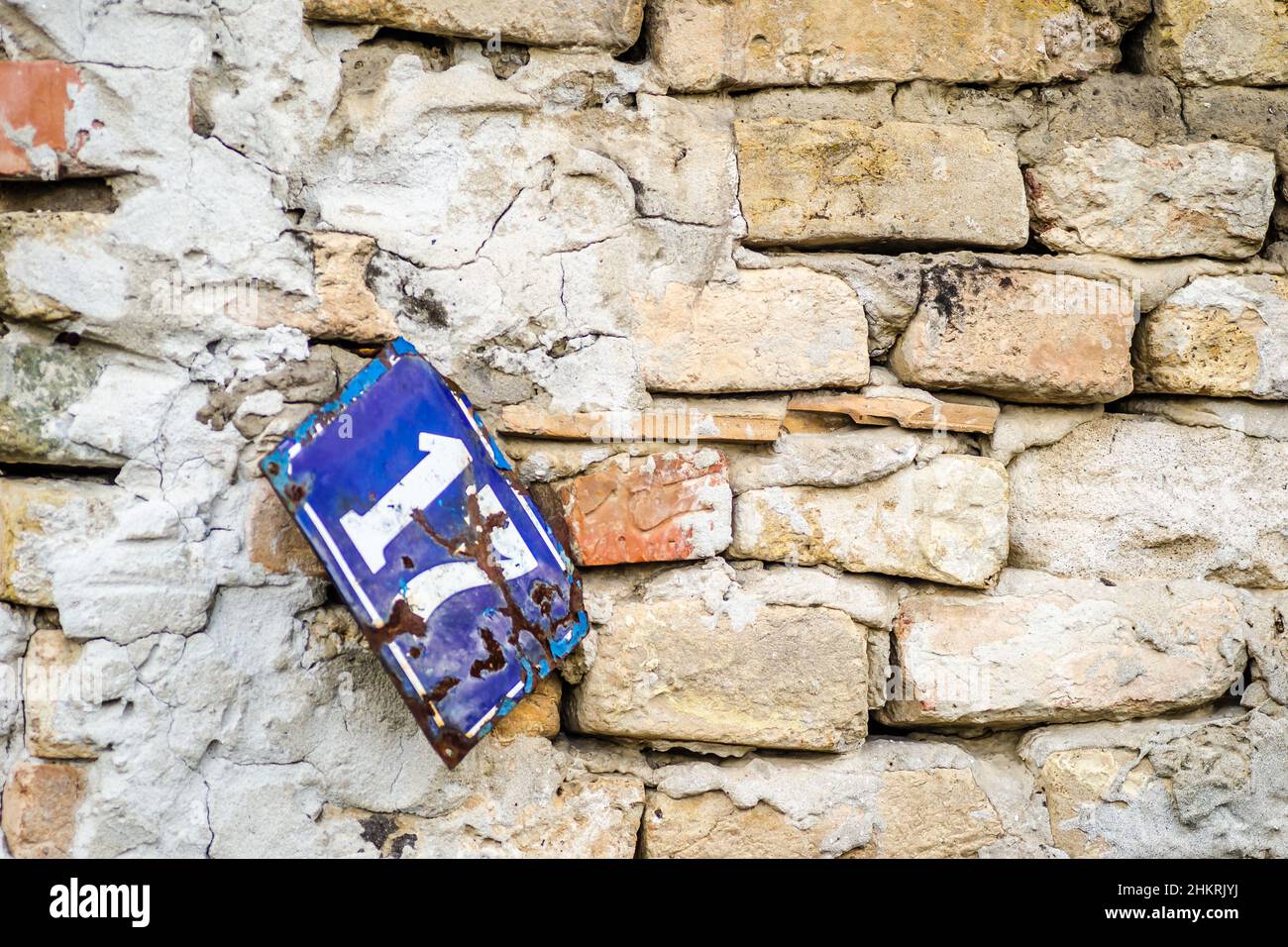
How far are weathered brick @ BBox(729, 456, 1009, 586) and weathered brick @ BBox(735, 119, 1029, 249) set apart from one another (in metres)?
0.35

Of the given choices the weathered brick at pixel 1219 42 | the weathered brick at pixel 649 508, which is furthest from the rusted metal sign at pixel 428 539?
the weathered brick at pixel 1219 42

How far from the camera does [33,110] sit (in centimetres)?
132

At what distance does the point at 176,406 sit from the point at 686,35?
2.86ft

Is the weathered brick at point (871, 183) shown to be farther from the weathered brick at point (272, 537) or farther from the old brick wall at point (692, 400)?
the weathered brick at point (272, 537)

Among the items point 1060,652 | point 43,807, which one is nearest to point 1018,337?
point 1060,652

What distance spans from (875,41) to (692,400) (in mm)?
590

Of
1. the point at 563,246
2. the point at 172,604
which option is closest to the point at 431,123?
the point at 563,246

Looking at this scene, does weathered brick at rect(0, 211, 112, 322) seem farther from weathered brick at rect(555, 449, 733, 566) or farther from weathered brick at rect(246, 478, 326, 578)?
weathered brick at rect(555, 449, 733, 566)

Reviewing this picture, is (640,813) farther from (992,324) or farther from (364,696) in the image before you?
(992,324)

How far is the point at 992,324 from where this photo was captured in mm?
1554

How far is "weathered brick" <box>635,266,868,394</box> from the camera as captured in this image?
59.3 inches

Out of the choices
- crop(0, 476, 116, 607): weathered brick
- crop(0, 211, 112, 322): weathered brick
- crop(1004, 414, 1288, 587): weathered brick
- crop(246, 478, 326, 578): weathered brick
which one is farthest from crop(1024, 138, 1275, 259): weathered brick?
crop(0, 476, 116, 607): weathered brick

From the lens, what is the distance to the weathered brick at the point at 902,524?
60.7 inches

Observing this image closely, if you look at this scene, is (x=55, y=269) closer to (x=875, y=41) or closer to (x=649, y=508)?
(x=649, y=508)
